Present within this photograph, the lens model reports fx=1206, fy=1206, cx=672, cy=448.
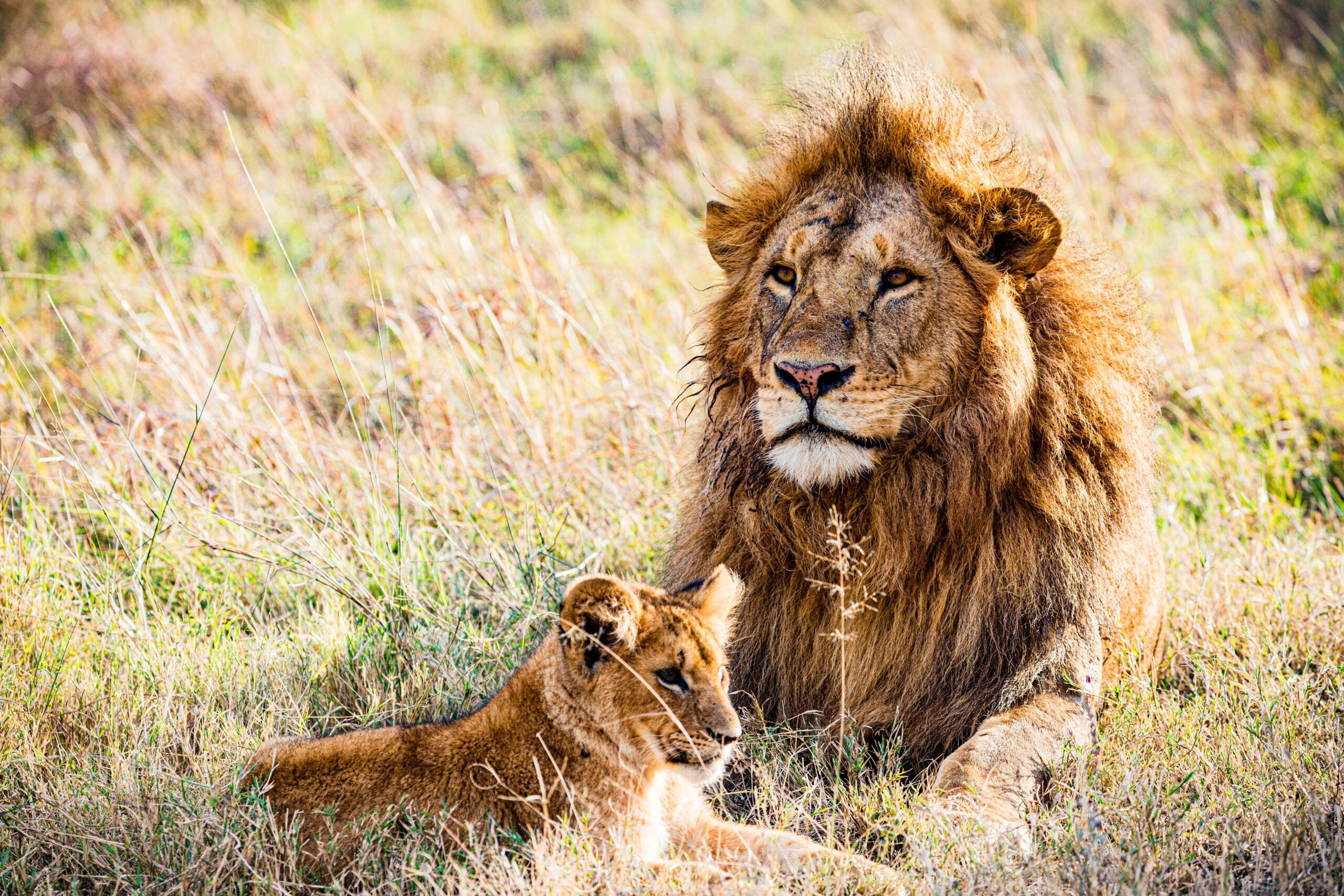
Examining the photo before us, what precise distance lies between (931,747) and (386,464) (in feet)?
8.78

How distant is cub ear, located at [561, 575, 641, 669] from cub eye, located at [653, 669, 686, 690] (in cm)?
9

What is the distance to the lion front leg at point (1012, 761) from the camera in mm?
2865

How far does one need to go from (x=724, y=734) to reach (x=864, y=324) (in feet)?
3.65

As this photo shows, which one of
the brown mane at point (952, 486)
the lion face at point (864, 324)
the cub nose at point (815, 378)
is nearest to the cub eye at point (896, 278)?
the lion face at point (864, 324)

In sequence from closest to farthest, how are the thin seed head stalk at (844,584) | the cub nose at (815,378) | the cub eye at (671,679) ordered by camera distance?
1. the cub eye at (671,679)
2. the cub nose at (815,378)
3. the thin seed head stalk at (844,584)

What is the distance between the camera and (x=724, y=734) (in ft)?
8.73

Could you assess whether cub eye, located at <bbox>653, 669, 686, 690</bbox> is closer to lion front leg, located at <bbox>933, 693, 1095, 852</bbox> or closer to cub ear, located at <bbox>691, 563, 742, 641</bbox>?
cub ear, located at <bbox>691, 563, 742, 641</bbox>

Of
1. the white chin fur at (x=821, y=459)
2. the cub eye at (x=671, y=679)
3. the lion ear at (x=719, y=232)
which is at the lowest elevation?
the cub eye at (x=671, y=679)

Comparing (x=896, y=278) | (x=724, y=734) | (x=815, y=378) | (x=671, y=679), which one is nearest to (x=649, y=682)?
(x=671, y=679)

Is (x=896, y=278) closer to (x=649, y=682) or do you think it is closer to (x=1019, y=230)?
(x=1019, y=230)

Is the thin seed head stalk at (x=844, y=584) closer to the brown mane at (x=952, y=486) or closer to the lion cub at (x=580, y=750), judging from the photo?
the brown mane at (x=952, y=486)

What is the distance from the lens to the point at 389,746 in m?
2.75

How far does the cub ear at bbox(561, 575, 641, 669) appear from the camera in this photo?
259 cm

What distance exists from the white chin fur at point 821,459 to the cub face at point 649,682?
540mm
